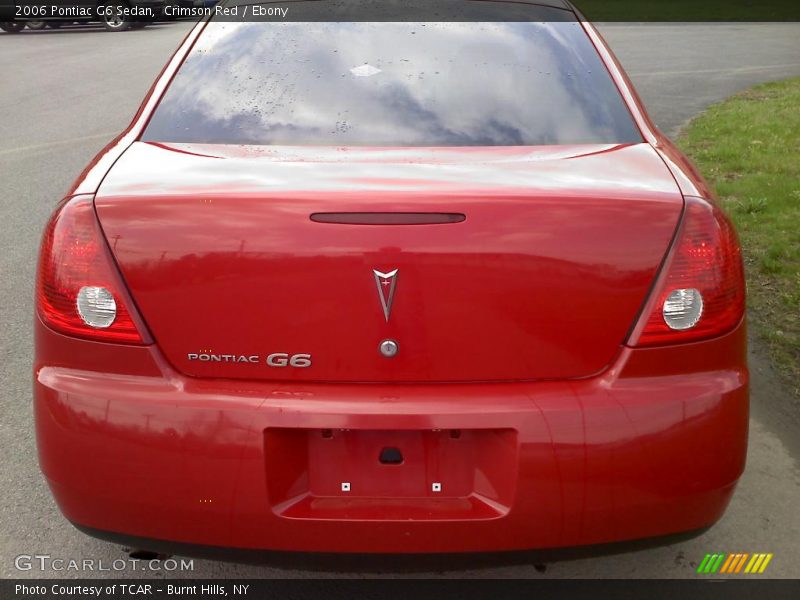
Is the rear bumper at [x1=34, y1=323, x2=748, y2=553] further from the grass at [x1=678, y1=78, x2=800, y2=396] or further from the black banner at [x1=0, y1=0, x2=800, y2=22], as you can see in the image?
the grass at [x1=678, y1=78, x2=800, y2=396]

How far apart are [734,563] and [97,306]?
199 cm

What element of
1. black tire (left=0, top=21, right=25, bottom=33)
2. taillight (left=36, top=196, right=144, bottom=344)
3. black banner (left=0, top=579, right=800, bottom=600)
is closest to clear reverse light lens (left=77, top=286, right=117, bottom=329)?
taillight (left=36, top=196, right=144, bottom=344)

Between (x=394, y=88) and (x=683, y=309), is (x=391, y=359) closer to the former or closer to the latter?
(x=683, y=309)

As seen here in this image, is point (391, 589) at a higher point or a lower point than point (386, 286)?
lower

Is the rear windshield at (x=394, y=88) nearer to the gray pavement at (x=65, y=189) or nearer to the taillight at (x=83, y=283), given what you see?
the taillight at (x=83, y=283)

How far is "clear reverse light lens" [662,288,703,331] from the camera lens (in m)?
2.12

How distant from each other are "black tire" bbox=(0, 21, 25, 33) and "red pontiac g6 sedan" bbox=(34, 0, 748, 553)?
942 inches

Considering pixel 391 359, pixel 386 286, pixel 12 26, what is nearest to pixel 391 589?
pixel 391 359

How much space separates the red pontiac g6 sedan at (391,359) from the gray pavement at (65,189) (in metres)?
0.20

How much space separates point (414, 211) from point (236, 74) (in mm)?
1105

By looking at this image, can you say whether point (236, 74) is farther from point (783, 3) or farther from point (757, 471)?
point (783, 3)

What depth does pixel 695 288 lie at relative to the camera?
7.02 ft

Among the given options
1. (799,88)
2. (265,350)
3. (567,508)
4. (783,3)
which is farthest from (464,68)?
(783,3)

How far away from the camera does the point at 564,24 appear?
125 inches
